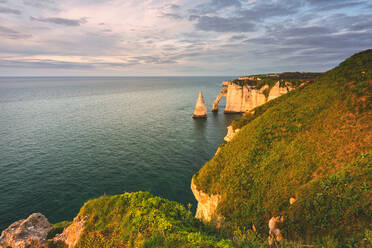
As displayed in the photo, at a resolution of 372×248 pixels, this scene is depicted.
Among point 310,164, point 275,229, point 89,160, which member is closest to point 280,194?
point 275,229

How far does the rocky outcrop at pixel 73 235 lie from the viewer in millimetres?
12484

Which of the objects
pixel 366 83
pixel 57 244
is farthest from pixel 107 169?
pixel 366 83

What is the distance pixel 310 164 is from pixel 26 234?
27.5m

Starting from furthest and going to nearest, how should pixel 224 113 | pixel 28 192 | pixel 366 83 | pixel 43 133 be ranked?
pixel 224 113 → pixel 43 133 → pixel 28 192 → pixel 366 83

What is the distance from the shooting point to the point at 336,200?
12.4 metres

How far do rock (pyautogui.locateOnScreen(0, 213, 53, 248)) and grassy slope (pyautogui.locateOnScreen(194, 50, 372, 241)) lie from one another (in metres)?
16.9

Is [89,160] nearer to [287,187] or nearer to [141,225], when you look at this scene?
[141,225]

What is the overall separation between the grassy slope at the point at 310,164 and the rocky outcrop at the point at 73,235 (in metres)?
13.7

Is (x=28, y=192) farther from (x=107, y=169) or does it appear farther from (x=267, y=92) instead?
(x=267, y=92)

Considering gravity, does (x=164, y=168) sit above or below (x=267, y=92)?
below

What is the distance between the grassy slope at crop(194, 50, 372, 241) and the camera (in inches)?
477

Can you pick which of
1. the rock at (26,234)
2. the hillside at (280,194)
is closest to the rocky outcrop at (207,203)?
the hillside at (280,194)

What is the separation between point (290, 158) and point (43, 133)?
7107 centimetres

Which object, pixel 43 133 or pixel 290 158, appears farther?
pixel 43 133
